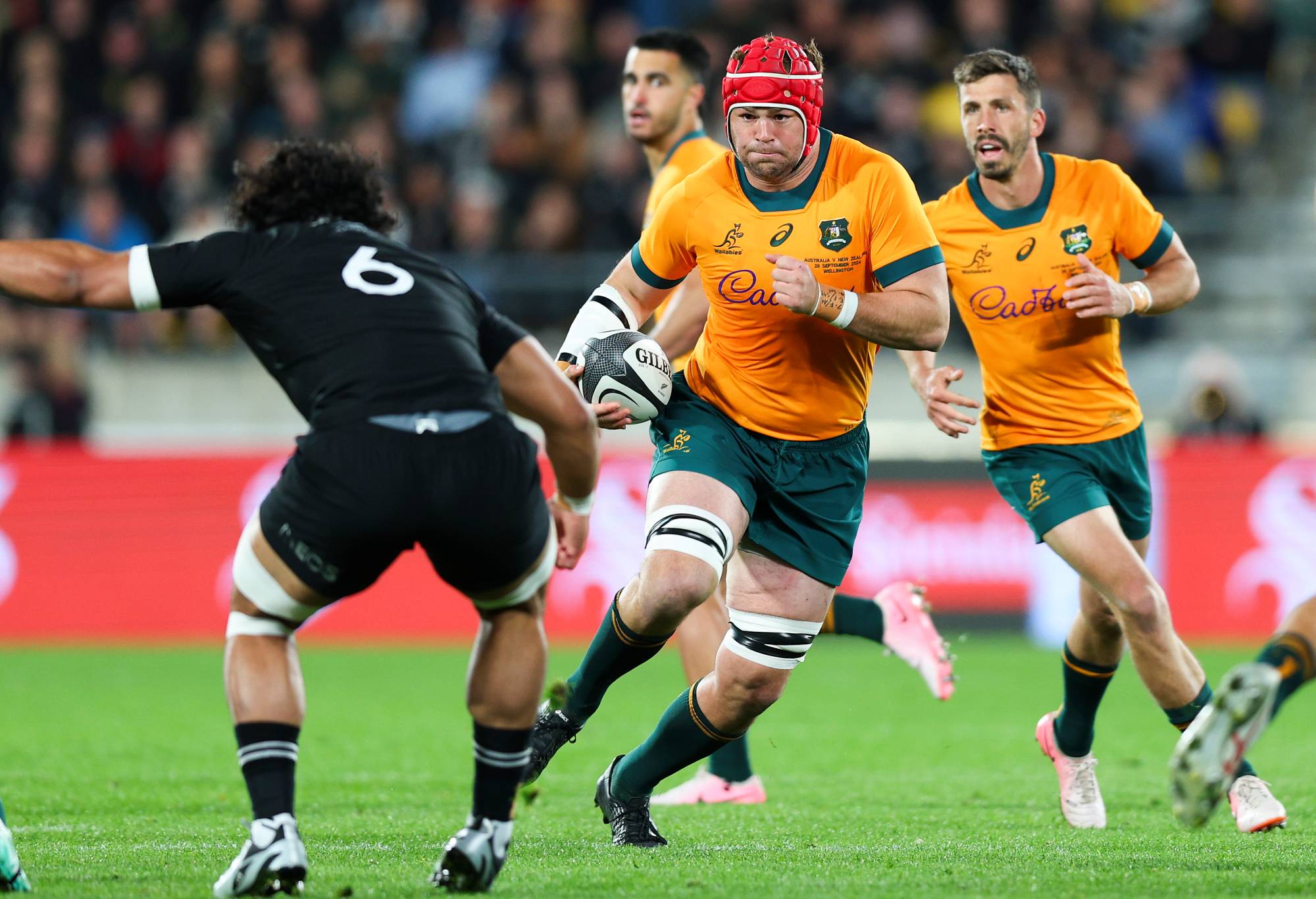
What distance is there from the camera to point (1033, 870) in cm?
532

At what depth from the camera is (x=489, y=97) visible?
1759 cm

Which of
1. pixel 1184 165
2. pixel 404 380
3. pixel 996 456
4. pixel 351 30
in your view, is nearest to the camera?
pixel 404 380

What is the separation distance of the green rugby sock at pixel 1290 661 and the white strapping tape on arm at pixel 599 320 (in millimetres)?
2527

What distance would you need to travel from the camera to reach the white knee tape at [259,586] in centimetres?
456

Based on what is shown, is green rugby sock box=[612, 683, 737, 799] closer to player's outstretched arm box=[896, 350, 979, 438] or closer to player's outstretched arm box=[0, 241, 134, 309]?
player's outstretched arm box=[896, 350, 979, 438]

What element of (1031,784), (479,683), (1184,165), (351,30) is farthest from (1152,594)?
(351,30)

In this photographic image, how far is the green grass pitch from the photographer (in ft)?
16.9

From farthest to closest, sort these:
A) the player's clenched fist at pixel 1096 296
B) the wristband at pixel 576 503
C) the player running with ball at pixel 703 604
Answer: the player running with ball at pixel 703 604
the player's clenched fist at pixel 1096 296
the wristband at pixel 576 503

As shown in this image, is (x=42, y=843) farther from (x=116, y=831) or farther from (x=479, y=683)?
(x=479, y=683)

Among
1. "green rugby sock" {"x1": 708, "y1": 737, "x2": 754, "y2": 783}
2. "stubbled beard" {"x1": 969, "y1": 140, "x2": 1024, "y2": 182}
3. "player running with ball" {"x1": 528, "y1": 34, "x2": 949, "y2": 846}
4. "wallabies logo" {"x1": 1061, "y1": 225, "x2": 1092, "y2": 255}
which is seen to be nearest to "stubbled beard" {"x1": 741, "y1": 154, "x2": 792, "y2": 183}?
"player running with ball" {"x1": 528, "y1": 34, "x2": 949, "y2": 846}

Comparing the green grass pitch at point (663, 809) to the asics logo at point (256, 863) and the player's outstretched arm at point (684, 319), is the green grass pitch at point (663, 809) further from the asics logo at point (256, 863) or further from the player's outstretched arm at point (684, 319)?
the player's outstretched arm at point (684, 319)

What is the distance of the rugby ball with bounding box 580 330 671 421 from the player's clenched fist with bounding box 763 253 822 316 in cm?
68

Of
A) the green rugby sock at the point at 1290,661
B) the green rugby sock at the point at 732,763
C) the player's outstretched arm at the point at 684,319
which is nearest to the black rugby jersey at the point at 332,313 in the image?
the green rugby sock at the point at 1290,661

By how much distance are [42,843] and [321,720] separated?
4.06 meters
